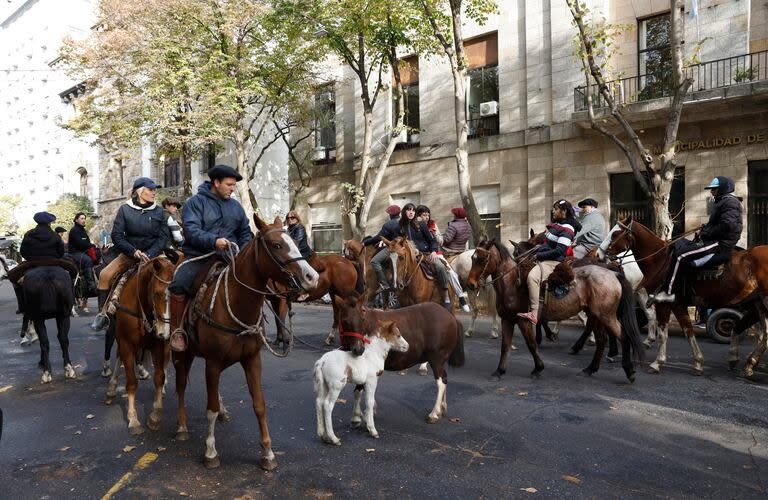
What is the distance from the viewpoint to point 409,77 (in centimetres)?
2248

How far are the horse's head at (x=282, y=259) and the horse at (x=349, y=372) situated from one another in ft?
3.57

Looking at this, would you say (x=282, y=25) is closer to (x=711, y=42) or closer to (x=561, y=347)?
(x=711, y=42)

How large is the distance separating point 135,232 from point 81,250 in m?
10.0

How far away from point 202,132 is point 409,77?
8.74 meters

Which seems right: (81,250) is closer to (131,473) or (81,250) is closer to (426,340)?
(131,473)

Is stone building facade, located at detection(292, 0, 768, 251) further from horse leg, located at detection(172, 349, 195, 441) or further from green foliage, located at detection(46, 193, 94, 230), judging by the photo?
green foliage, located at detection(46, 193, 94, 230)


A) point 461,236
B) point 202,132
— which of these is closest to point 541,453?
point 461,236

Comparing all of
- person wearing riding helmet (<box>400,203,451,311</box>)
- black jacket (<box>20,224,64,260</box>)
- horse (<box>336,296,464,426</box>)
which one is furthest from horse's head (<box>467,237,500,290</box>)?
black jacket (<box>20,224,64,260</box>)

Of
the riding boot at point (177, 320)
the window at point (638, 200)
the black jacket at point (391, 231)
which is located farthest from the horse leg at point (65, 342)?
the window at point (638, 200)

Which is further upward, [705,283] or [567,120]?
[567,120]

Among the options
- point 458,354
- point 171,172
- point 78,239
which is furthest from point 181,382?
point 171,172

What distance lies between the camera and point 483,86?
20.6 meters

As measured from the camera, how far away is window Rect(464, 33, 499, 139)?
Answer: 2020 cm

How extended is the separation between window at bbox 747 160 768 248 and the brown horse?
15.0 metres
